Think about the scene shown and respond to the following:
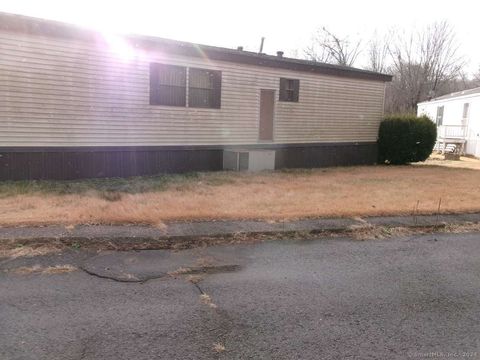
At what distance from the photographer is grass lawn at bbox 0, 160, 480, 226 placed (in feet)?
23.0

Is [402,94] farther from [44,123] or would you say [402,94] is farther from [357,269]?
[357,269]

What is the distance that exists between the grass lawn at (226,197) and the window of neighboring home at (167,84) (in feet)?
6.92

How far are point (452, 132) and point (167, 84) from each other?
20.5 meters

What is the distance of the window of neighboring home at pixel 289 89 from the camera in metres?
15.2

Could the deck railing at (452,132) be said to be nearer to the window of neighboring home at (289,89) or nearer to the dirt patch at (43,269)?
the window of neighboring home at (289,89)

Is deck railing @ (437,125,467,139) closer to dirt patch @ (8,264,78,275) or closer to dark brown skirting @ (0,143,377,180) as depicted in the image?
dark brown skirting @ (0,143,377,180)

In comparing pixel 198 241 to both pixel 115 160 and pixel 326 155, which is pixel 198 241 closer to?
pixel 115 160

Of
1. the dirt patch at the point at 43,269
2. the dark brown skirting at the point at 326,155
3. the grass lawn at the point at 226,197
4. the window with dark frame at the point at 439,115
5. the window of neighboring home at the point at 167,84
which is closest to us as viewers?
the dirt patch at the point at 43,269

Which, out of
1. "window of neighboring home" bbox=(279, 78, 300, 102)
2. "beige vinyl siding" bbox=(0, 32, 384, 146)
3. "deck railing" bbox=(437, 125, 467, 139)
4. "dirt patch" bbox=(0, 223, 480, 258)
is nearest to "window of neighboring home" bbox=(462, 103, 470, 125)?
"deck railing" bbox=(437, 125, 467, 139)

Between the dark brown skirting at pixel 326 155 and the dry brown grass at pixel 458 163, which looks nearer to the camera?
the dark brown skirting at pixel 326 155

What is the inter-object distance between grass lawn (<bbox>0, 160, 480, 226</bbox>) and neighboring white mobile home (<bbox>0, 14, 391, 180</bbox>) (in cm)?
80

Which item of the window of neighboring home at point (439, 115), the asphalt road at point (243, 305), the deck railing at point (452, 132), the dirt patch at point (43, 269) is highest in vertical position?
the window of neighboring home at point (439, 115)

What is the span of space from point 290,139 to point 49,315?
1260 centimetres

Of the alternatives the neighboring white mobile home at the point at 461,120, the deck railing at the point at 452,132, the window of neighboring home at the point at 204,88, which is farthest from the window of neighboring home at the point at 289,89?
the deck railing at the point at 452,132
